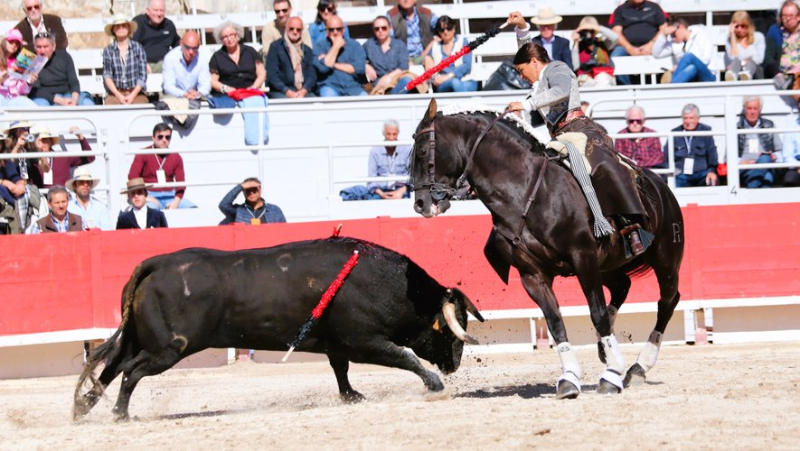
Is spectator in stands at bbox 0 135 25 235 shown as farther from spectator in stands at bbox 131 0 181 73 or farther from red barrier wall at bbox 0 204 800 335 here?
spectator in stands at bbox 131 0 181 73

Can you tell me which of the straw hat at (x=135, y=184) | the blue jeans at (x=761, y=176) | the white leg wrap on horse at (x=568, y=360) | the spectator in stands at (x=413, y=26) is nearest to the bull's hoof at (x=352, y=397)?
the white leg wrap on horse at (x=568, y=360)

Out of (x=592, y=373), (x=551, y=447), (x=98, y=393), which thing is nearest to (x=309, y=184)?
(x=592, y=373)

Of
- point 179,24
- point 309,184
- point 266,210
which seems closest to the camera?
point 266,210

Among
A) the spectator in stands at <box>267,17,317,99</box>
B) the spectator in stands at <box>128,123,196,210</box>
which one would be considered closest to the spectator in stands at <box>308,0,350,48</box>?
the spectator in stands at <box>267,17,317,99</box>

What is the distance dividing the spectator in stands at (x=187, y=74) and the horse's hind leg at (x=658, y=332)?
645cm

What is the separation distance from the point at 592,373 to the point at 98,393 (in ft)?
12.3

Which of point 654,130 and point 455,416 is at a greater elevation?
point 654,130

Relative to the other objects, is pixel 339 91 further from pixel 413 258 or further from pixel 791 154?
pixel 791 154

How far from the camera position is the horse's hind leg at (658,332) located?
8.00m

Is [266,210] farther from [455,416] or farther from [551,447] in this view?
[551,447]

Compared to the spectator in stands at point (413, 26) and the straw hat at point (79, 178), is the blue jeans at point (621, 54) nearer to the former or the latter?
the spectator in stands at point (413, 26)

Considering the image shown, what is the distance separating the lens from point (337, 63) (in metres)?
13.4

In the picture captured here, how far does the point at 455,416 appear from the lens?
648 cm

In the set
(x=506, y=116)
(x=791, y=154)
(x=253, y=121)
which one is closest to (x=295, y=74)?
(x=253, y=121)
